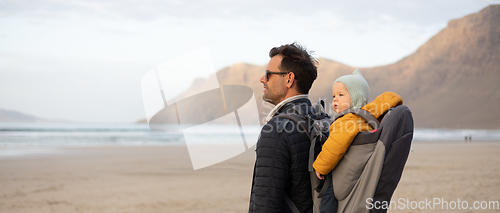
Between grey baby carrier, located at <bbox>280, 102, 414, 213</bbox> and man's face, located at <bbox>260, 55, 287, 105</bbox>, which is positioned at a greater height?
man's face, located at <bbox>260, 55, 287, 105</bbox>

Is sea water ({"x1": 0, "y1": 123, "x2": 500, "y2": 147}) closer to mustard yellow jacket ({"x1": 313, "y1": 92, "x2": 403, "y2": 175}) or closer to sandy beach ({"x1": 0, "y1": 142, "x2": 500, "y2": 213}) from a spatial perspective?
sandy beach ({"x1": 0, "y1": 142, "x2": 500, "y2": 213})

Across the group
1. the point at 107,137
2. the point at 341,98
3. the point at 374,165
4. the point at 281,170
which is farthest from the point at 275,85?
the point at 107,137

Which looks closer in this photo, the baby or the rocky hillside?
the baby

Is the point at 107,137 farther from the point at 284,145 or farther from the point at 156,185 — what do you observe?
the point at 284,145

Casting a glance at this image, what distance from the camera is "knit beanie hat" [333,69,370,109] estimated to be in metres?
1.89

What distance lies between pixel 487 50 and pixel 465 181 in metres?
129

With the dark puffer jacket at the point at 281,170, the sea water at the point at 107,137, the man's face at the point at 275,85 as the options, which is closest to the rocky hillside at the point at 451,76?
the sea water at the point at 107,137

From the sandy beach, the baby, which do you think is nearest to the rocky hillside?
the sandy beach

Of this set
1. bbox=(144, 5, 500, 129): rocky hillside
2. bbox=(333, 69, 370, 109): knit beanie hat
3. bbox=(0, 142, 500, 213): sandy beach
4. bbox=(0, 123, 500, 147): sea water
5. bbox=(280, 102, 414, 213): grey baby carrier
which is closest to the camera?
bbox=(280, 102, 414, 213): grey baby carrier

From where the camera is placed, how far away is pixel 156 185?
32.1ft

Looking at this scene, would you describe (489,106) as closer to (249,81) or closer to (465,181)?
(249,81)

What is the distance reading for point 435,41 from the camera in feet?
436

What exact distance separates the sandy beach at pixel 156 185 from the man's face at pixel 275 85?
556cm

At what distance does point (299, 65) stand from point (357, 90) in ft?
1.09
